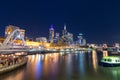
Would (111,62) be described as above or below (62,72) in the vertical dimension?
above

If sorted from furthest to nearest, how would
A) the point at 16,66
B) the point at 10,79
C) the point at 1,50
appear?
the point at 1,50, the point at 16,66, the point at 10,79

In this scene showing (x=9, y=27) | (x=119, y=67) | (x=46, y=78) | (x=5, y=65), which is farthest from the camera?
(x=9, y=27)

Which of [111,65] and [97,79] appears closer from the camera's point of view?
[97,79]

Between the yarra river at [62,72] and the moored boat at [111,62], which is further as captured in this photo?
the moored boat at [111,62]

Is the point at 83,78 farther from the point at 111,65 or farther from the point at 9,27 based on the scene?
the point at 9,27

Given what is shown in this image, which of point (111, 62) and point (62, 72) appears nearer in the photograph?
point (62, 72)

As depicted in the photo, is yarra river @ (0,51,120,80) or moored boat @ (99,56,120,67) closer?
yarra river @ (0,51,120,80)

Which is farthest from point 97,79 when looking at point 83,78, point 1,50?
point 1,50

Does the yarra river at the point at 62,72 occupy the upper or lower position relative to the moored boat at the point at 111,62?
lower

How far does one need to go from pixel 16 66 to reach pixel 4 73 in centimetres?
736

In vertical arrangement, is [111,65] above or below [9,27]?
below

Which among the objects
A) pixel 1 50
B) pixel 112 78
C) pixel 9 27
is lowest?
pixel 112 78

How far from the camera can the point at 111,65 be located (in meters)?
44.3

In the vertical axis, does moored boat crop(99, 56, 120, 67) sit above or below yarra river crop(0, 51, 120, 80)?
above
